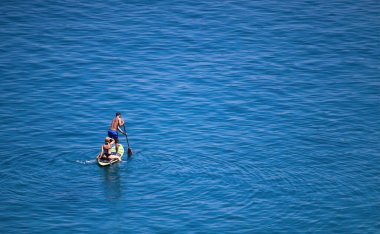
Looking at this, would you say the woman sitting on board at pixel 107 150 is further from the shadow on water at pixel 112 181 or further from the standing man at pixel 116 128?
the standing man at pixel 116 128

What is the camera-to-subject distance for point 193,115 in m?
50.3

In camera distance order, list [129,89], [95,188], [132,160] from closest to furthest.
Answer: [95,188] < [132,160] < [129,89]

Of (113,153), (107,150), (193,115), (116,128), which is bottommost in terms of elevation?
(113,153)

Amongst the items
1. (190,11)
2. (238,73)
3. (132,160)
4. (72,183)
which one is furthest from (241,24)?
(72,183)

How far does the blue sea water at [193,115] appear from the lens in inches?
1478

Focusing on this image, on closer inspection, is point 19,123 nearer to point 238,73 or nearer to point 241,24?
point 238,73

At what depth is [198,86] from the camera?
181 ft

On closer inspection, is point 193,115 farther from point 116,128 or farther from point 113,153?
point 113,153

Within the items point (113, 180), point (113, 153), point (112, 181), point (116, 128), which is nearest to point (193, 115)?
point (116, 128)

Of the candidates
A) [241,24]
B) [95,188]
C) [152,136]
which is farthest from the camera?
[241,24]

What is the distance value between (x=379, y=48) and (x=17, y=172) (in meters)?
34.9

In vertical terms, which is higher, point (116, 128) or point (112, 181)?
point (116, 128)

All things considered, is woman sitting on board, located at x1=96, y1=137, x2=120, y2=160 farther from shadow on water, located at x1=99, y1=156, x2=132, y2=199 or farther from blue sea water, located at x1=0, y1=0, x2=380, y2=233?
blue sea water, located at x1=0, y1=0, x2=380, y2=233

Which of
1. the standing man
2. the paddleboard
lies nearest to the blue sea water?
the paddleboard
